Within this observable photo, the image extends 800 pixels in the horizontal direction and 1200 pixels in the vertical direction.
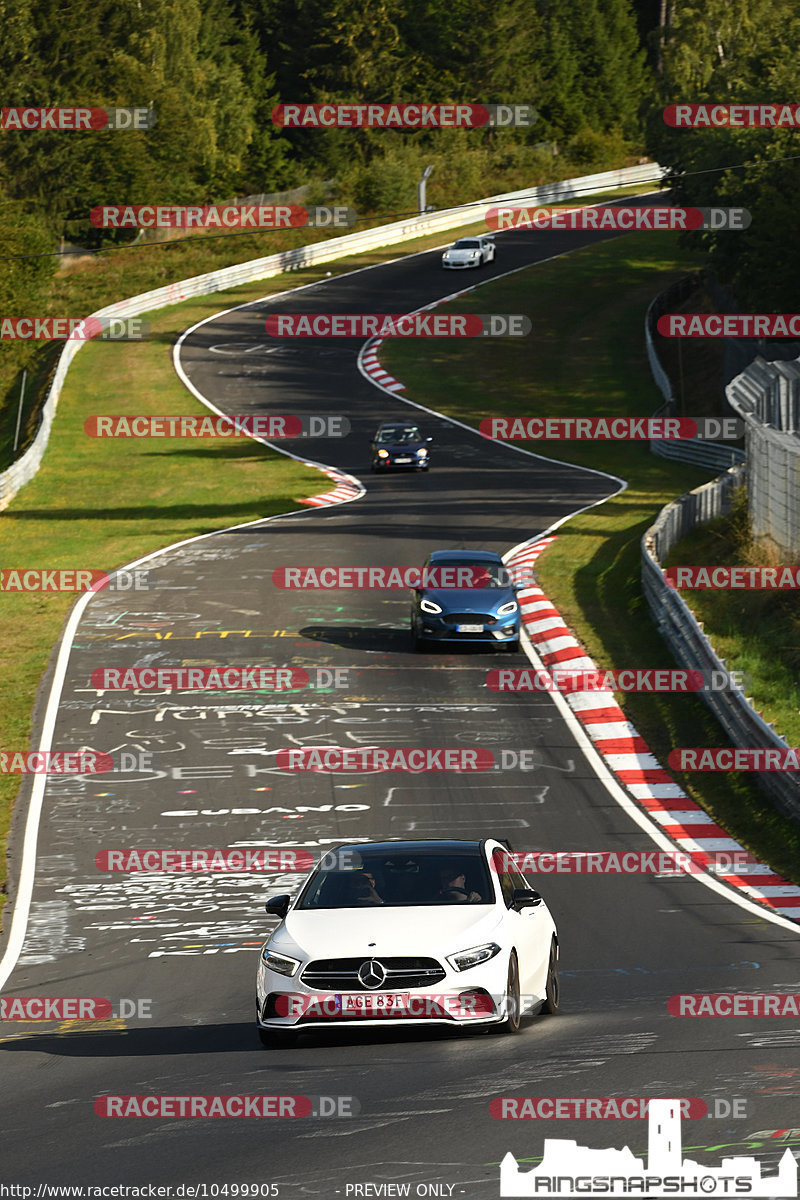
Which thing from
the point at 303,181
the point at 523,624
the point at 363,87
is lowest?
the point at 523,624

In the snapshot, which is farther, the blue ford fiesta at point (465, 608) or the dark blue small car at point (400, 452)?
the dark blue small car at point (400, 452)

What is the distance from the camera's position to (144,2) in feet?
333

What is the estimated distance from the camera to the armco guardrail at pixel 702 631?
728 inches

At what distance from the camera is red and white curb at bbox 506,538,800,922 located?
1588 centimetres

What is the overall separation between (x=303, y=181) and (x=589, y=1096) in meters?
107

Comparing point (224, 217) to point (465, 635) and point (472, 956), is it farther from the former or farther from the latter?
point (472, 956)

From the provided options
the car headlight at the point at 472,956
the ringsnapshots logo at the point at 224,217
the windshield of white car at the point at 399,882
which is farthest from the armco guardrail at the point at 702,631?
the ringsnapshots logo at the point at 224,217

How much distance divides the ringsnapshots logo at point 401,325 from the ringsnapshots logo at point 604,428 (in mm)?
13348

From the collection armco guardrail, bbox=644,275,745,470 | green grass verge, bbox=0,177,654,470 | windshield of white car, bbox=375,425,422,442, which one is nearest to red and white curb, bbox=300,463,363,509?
windshield of white car, bbox=375,425,422,442

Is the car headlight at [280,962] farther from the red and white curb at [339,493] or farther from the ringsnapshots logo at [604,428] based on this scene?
the ringsnapshots logo at [604,428]

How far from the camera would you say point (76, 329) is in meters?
68.7

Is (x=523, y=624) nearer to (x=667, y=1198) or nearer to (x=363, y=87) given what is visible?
(x=667, y=1198)

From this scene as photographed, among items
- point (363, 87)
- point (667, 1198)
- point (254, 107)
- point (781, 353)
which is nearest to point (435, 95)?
point (363, 87)

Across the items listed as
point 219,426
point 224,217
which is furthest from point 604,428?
point 224,217
